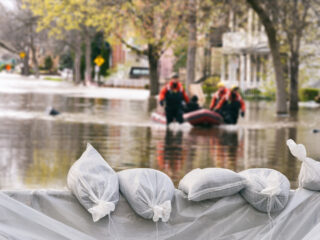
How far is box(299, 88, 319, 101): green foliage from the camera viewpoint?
136ft

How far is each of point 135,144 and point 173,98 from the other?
6.23 meters

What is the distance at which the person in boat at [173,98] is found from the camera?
22938 millimetres

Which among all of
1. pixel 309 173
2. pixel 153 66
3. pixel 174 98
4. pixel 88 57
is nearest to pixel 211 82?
pixel 153 66

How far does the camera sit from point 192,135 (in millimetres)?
20469

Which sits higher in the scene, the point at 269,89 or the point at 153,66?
the point at 153,66

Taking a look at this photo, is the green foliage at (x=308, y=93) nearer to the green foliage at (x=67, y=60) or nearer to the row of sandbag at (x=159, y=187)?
the row of sandbag at (x=159, y=187)

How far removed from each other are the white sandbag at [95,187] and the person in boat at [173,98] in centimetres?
1777

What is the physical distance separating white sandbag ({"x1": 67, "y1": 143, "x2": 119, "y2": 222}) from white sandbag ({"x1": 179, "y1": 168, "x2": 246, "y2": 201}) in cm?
49

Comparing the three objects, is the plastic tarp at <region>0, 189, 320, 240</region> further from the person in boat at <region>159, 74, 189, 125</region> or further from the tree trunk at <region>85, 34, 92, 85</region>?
the tree trunk at <region>85, 34, 92, 85</region>

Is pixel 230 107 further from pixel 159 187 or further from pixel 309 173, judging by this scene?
pixel 159 187

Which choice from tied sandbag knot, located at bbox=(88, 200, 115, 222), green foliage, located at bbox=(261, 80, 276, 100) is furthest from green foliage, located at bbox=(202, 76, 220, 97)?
tied sandbag knot, located at bbox=(88, 200, 115, 222)

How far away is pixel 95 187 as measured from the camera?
193 inches

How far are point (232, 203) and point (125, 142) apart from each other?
12.4 meters

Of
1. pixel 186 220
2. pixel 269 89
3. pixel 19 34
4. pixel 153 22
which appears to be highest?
pixel 19 34
